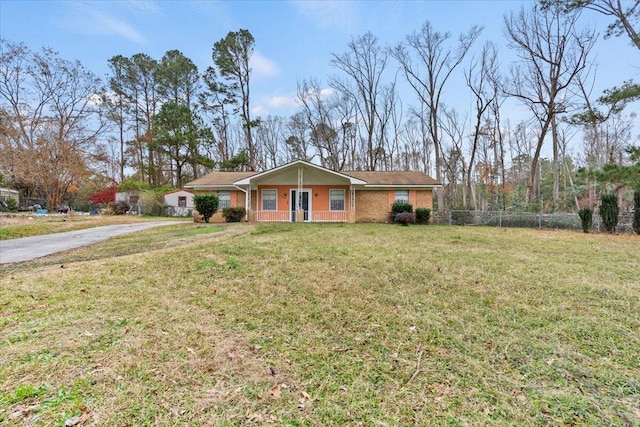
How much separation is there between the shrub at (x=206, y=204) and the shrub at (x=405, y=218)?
1059 cm

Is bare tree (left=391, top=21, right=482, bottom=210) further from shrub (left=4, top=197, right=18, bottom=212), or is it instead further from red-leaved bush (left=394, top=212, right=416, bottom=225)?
shrub (left=4, top=197, right=18, bottom=212)

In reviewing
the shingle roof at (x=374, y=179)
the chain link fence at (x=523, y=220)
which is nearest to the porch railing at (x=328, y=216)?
the shingle roof at (x=374, y=179)

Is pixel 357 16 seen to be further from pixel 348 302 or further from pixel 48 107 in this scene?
pixel 48 107

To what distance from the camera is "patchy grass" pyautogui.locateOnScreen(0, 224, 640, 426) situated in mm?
2070

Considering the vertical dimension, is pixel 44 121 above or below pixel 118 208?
above

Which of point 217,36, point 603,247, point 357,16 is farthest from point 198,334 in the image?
point 217,36

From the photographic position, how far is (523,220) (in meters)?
16.1

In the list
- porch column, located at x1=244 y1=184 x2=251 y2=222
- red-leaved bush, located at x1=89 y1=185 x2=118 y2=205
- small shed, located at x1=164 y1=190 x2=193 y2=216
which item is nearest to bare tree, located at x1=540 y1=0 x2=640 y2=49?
porch column, located at x1=244 y1=184 x2=251 y2=222

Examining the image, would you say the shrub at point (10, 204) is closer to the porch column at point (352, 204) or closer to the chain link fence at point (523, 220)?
the porch column at point (352, 204)

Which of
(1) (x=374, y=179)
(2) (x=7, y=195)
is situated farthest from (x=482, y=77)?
(2) (x=7, y=195)

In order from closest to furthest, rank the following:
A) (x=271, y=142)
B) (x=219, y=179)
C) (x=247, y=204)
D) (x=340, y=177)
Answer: (x=340, y=177) → (x=247, y=204) → (x=219, y=179) → (x=271, y=142)

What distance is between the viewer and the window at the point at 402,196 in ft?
57.4

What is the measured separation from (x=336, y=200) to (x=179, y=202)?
19079mm

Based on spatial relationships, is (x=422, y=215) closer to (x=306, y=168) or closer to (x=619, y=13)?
(x=306, y=168)
